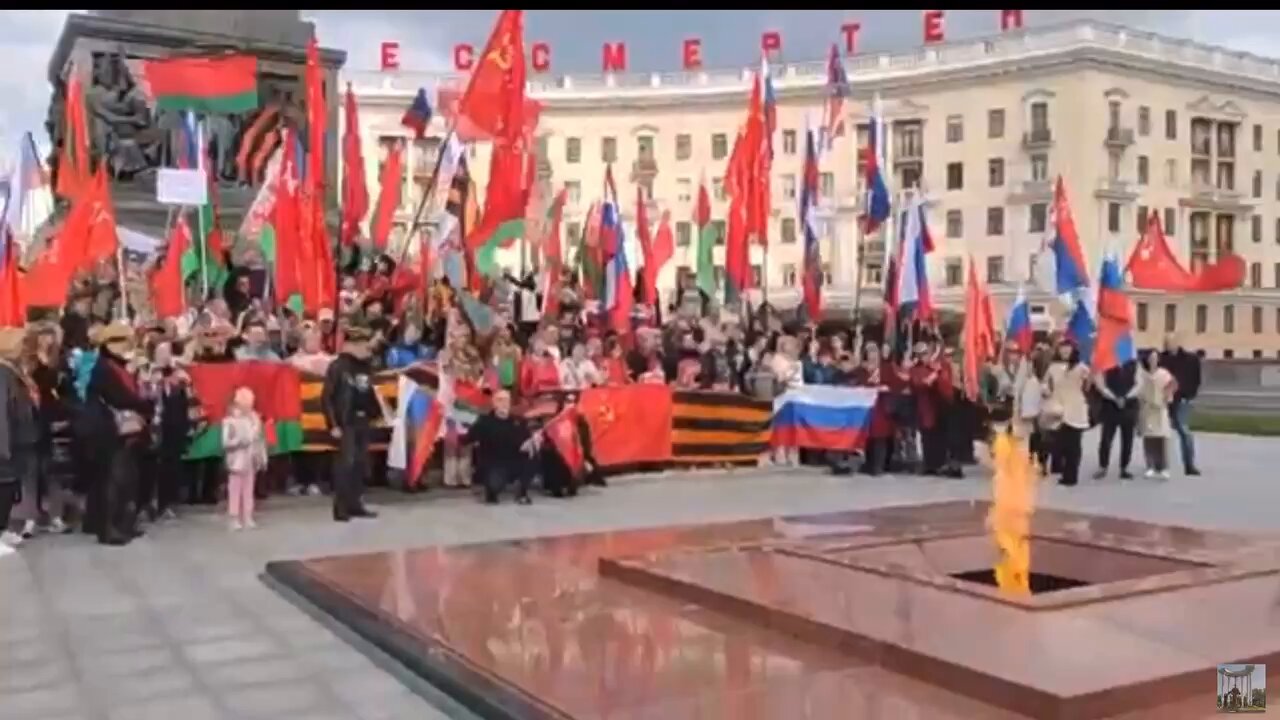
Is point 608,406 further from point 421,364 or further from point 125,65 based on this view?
point 125,65

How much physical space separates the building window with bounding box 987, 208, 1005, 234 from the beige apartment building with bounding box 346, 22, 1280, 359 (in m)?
0.08

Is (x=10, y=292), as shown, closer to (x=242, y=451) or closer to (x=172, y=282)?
(x=172, y=282)

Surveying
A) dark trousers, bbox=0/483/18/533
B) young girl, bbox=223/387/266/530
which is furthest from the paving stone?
young girl, bbox=223/387/266/530

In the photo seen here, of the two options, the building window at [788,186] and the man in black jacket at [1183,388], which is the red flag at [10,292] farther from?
the building window at [788,186]

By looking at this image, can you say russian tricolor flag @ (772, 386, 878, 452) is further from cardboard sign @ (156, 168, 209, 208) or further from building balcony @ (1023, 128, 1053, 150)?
building balcony @ (1023, 128, 1053, 150)

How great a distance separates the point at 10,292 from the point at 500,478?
605cm

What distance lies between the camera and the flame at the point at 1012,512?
793 centimetres

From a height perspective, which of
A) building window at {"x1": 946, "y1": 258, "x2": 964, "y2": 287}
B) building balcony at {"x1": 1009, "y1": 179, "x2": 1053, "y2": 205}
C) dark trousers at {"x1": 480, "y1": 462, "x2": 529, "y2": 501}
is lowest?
dark trousers at {"x1": 480, "y1": 462, "x2": 529, "y2": 501}

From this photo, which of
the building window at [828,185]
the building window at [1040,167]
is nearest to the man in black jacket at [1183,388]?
the building window at [1040,167]

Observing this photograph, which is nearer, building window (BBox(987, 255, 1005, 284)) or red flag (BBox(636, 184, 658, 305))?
red flag (BBox(636, 184, 658, 305))

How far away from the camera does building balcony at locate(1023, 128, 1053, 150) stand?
70.3 meters

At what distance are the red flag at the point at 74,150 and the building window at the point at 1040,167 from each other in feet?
199

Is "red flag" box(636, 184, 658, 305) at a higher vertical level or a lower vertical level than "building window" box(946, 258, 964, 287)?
lower

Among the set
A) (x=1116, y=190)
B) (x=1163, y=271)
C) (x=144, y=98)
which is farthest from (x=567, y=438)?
(x=1116, y=190)
